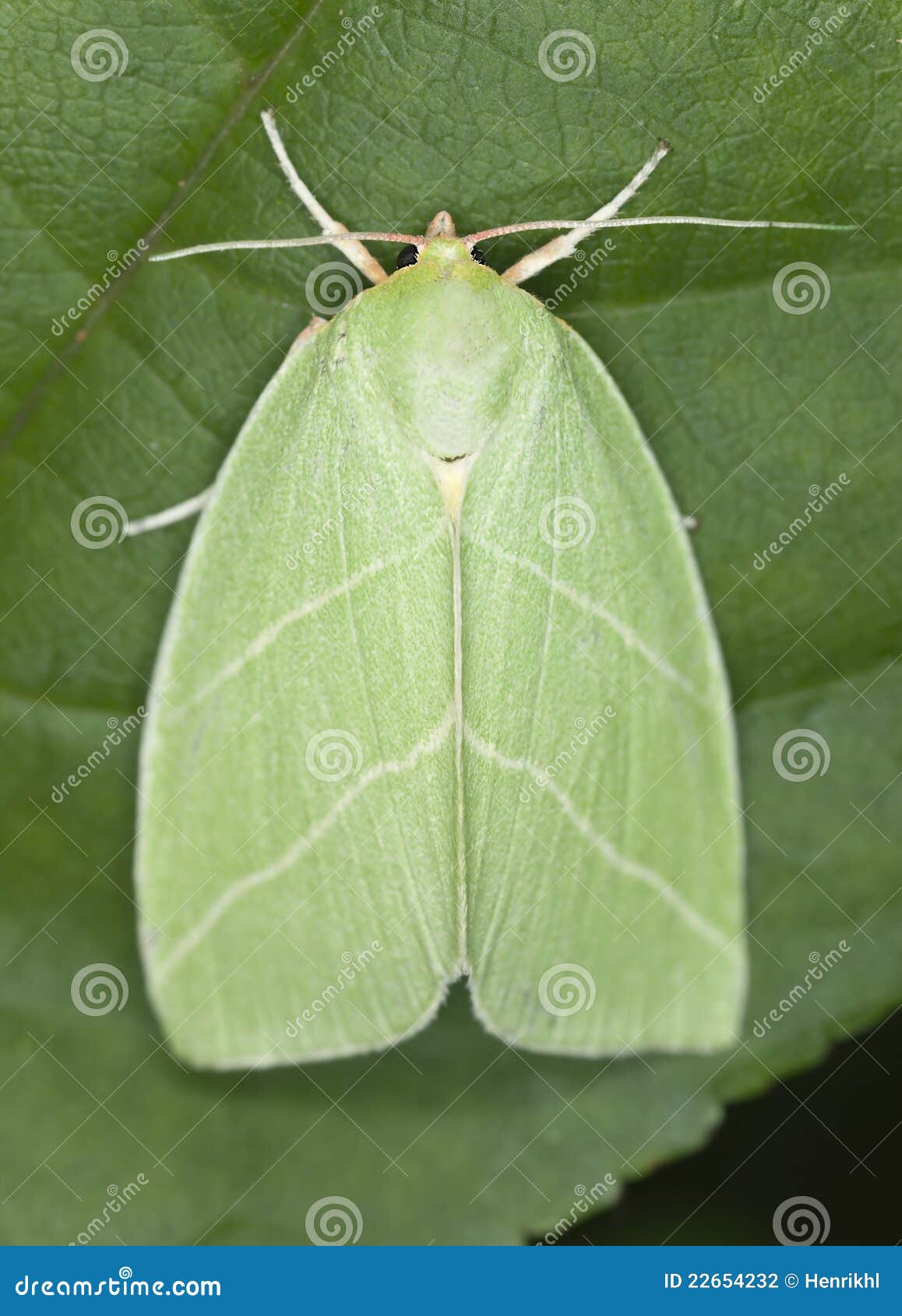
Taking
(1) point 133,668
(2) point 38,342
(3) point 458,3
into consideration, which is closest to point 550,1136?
(1) point 133,668

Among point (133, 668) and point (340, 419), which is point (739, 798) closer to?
point (340, 419)

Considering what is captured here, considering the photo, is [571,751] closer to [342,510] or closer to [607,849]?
[607,849]
